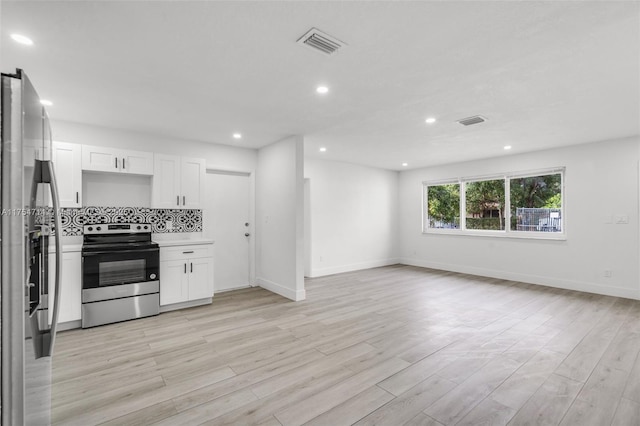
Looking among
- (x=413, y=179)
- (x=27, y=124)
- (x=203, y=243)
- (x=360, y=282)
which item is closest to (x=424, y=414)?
(x=27, y=124)

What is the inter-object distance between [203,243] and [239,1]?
3.28 meters

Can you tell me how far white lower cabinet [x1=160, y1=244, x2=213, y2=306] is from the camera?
402 cm

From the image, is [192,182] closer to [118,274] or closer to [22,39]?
[118,274]

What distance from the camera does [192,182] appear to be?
179 inches

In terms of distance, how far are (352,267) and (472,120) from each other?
13.4 feet

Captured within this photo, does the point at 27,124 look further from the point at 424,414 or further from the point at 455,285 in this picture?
the point at 455,285

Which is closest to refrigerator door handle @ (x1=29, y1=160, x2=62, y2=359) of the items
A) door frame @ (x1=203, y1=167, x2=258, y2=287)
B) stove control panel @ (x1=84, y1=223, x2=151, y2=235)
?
stove control panel @ (x1=84, y1=223, x2=151, y2=235)

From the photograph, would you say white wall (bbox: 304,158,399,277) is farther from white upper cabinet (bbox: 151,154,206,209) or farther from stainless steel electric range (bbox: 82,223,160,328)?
stainless steel electric range (bbox: 82,223,160,328)

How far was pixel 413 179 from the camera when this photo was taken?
308 inches

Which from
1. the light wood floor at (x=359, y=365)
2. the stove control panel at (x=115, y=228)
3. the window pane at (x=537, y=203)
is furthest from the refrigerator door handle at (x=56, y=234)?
the window pane at (x=537, y=203)

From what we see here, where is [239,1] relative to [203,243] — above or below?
above

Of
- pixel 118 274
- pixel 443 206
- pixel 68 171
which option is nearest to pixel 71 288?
pixel 118 274

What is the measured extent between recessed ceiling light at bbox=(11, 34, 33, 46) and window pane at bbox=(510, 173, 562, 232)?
722 centimetres

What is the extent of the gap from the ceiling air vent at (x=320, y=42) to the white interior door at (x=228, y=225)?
3.44 metres
